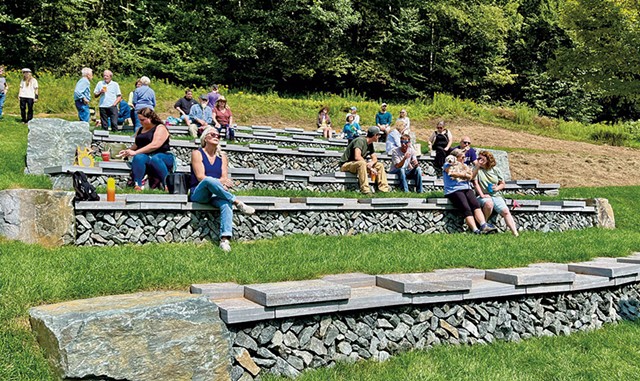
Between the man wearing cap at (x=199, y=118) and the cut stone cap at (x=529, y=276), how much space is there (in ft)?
30.8

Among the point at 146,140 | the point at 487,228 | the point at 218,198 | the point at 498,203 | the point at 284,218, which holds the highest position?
the point at 146,140

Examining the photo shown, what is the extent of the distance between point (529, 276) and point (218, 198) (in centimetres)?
400

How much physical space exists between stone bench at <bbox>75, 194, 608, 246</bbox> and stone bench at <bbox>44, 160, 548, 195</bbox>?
3.72 feet

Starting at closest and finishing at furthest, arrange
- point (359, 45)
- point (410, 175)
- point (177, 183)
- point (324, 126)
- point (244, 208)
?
point (244, 208) → point (177, 183) → point (410, 175) → point (324, 126) → point (359, 45)

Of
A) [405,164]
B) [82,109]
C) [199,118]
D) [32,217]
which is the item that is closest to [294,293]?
[32,217]

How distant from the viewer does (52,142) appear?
908cm

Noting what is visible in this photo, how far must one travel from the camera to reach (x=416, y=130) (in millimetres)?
21797

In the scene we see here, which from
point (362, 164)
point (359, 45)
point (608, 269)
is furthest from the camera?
point (359, 45)

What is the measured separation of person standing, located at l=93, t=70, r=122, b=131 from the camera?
494 inches

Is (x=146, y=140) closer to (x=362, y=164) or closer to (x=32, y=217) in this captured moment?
(x=32, y=217)

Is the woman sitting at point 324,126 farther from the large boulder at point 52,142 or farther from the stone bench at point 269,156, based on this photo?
the large boulder at point 52,142

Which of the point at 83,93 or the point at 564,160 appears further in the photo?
the point at 564,160

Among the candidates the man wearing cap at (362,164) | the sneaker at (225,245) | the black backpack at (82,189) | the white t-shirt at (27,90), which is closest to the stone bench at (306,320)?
the sneaker at (225,245)

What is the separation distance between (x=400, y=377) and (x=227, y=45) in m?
27.2
